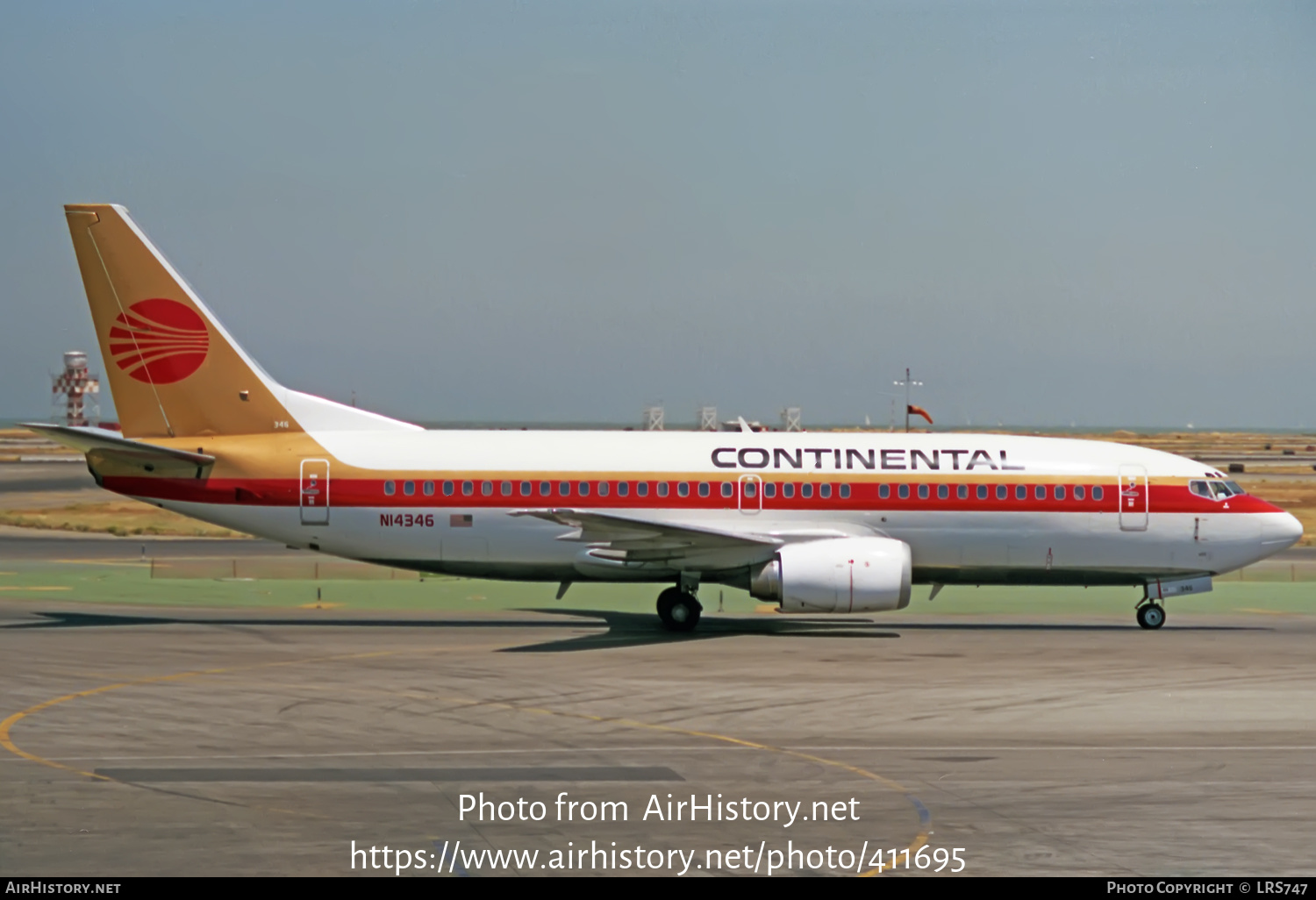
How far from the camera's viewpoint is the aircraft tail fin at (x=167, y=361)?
30.5 metres

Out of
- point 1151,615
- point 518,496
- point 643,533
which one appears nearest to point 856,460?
point 643,533

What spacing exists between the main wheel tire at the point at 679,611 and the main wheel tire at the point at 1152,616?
9.96 m

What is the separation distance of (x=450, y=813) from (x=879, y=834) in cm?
434

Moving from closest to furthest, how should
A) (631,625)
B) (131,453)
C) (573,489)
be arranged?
(131,453)
(573,489)
(631,625)

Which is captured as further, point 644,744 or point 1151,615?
point 1151,615

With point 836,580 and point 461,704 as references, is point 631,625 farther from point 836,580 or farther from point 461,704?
point 461,704

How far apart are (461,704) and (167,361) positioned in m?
13.7

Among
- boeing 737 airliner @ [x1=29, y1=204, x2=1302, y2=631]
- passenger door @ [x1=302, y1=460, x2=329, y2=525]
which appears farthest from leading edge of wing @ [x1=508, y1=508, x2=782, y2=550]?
passenger door @ [x1=302, y1=460, x2=329, y2=525]

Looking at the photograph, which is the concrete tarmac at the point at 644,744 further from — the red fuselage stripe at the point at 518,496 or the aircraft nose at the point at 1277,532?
the aircraft nose at the point at 1277,532

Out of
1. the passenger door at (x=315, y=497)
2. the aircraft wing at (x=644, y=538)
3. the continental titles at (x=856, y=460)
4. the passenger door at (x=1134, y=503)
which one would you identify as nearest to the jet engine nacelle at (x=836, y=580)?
the aircraft wing at (x=644, y=538)

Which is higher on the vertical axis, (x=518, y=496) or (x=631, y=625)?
(x=518, y=496)

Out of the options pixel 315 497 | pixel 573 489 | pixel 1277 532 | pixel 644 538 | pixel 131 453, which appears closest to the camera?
pixel 644 538

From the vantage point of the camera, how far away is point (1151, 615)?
3123 cm

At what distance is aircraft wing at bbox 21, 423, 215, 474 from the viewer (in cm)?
2834
